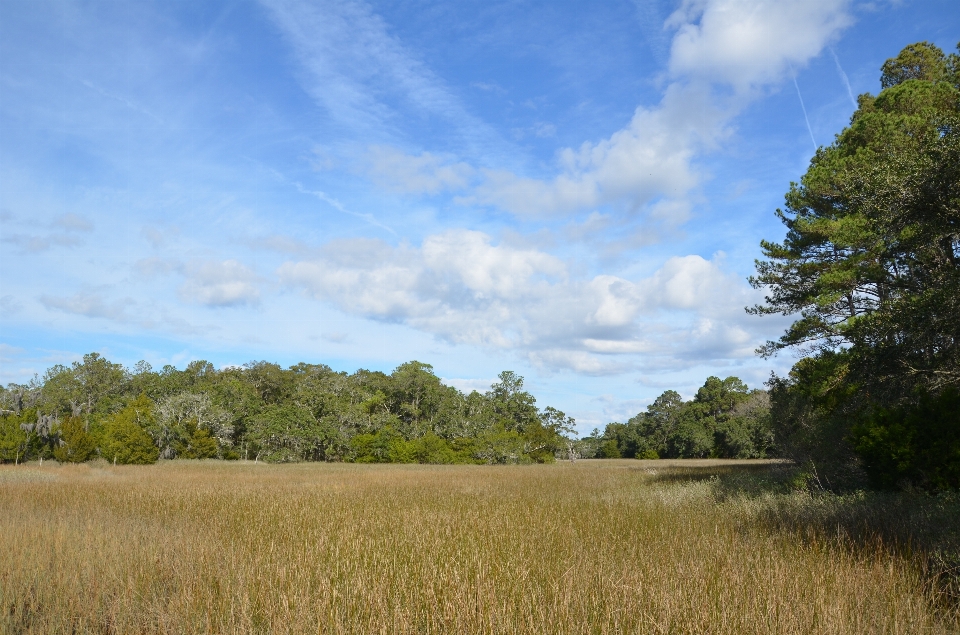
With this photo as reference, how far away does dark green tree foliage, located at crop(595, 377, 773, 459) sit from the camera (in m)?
52.3

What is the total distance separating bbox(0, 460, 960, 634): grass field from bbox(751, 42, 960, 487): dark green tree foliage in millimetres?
2419

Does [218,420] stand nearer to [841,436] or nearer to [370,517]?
[370,517]

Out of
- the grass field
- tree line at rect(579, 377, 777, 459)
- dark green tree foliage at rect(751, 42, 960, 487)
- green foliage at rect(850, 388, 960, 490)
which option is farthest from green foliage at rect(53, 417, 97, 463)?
tree line at rect(579, 377, 777, 459)

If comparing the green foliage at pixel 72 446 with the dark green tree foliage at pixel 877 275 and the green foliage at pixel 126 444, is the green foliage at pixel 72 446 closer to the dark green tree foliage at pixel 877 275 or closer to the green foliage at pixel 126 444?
the green foliage at pixel 126 444

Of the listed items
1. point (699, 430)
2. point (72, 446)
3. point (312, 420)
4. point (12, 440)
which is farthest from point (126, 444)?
point (699, 430)

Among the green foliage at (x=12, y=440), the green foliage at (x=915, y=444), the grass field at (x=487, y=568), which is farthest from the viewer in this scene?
the green foliage at (x=12, y=440)

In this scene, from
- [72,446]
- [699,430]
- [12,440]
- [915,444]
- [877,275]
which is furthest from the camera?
[699,430]

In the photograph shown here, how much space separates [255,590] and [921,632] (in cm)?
590

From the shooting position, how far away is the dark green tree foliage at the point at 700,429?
52.3 metres

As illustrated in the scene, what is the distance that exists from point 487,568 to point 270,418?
130 feet

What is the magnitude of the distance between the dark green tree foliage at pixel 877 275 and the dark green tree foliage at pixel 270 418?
28833mm

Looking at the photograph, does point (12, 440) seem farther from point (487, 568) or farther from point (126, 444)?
point (487, 568)

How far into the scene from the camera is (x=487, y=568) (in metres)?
5.14

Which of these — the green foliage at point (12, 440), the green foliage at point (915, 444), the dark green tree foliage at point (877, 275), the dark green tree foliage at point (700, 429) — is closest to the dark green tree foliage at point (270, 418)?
the green foliage at point (12, 440)
